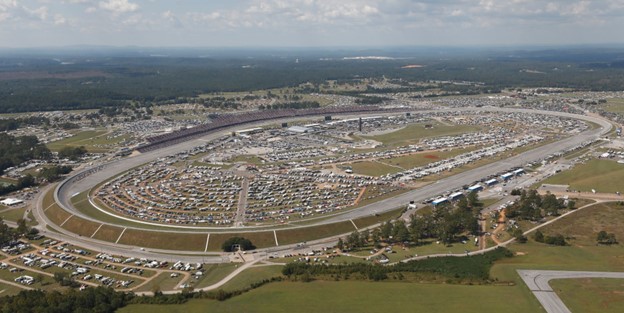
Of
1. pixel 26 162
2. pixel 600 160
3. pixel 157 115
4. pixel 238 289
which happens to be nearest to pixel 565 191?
pixel 600 160

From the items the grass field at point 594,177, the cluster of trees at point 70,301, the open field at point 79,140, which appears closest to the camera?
the cluster of trees at point 70,301

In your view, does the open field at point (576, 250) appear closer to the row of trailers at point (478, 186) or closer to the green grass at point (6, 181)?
the row of trailers at point (478, 186)

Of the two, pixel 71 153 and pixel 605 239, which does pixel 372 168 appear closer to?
pixel 605 239

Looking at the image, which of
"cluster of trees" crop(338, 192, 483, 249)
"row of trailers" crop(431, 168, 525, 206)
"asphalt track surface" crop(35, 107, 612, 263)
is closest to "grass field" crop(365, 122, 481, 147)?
"asphalt track surface" crop(35, 107, 612, 263)

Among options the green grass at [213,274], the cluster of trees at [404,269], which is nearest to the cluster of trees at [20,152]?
the green grass at [213,274]

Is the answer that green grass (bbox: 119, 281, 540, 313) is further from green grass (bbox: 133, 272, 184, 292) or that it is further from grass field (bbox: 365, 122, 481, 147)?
grass field (bbox: 365, 122, 481, 147)

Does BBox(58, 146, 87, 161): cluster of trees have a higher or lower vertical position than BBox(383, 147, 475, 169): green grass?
lower
